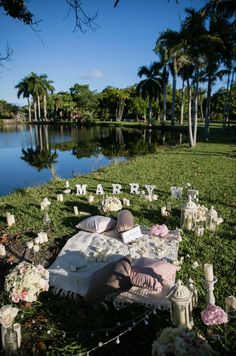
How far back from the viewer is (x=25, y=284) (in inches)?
148

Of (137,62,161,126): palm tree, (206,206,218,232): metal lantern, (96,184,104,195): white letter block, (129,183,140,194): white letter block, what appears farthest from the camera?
(137,62,161,126): palm tree

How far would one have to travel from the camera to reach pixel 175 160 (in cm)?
1528

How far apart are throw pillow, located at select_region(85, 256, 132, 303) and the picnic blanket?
0.26 metres

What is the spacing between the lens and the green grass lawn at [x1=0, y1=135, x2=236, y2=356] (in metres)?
3.42

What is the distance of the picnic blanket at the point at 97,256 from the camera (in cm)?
411

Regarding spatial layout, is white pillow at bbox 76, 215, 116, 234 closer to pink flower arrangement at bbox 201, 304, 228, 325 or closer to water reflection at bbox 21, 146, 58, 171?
pink flower arrangement at bbox 201, 304, 228, 325

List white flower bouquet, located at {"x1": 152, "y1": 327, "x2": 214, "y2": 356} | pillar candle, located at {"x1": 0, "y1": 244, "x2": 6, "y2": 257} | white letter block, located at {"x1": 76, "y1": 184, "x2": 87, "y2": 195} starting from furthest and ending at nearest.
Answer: white letter block, located at {"x1": 76, "y1": 184, "x2": 87, "y2": 195} < pillar candle, located at {"x1": 0, "y1": 244, "x2": 6, "y2": 257} < white flower bouquet, located at {"x1": 152, "y1": 327, "x2": 214, "y2": 356}

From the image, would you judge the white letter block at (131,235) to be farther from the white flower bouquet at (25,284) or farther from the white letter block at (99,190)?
the white letter block at (99,190)

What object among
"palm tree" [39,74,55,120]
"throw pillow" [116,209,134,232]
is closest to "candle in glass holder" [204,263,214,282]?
"throw pillow" [116,209,134,232]

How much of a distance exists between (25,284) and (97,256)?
151cm

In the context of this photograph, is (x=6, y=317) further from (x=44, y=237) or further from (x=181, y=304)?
(x=44, y=237)

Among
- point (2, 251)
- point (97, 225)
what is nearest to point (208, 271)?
point (97, 225)

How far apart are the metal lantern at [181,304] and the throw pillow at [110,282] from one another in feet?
2.79

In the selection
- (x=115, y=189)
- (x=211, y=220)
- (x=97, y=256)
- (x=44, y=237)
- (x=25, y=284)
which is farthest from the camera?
(x=115, y=189)
